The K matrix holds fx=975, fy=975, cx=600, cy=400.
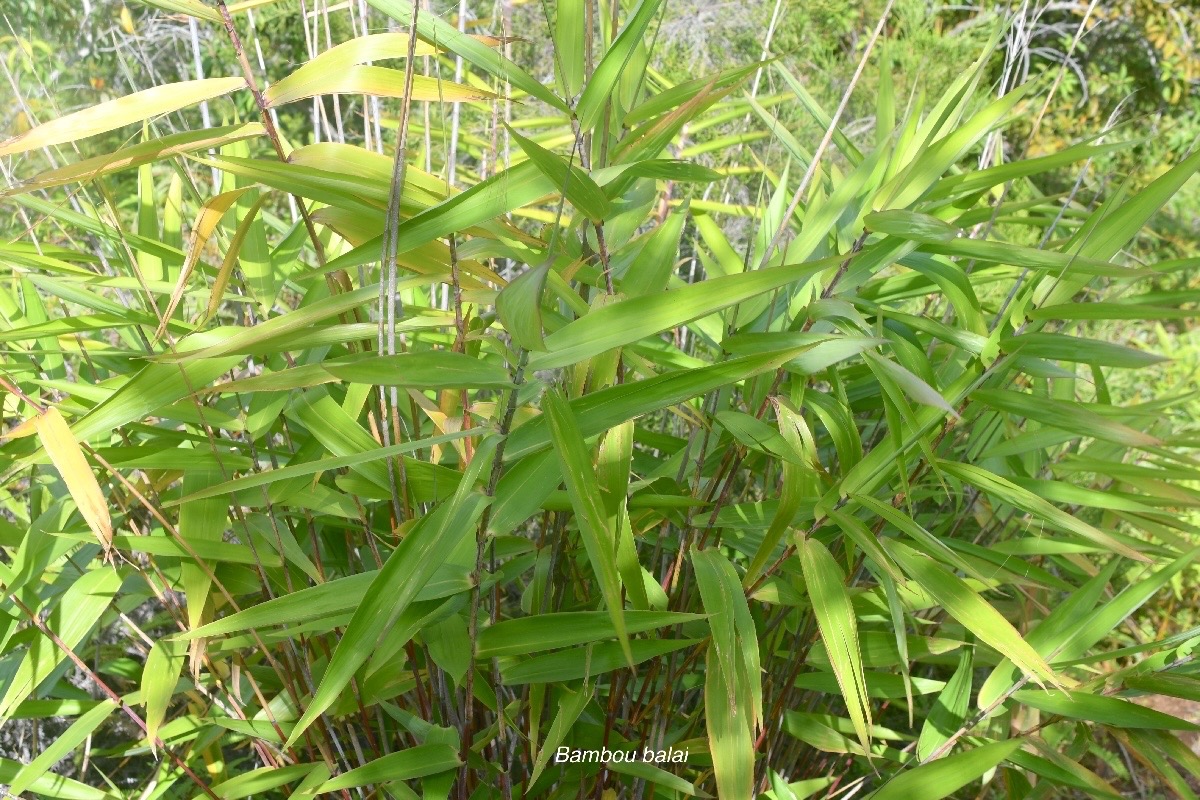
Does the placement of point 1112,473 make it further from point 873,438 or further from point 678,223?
point 678,223

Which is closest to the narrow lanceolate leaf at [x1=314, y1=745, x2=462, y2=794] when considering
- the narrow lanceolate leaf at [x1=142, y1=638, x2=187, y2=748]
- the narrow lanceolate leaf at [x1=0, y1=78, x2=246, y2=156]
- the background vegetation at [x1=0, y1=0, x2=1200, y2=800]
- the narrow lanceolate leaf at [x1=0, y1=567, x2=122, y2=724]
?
the background vegetation at [x1=0, y1=0, x2=1200, y2=800]

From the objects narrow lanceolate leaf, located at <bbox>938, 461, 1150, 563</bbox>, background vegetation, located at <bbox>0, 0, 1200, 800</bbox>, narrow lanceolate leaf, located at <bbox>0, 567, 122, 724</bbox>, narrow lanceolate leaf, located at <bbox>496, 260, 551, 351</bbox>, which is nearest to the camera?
narrow lanceolate leaf, located at <bbox>496, 260, 551, 351</bbox>

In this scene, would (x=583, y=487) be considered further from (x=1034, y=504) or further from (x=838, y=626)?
(x=1034, y=504)

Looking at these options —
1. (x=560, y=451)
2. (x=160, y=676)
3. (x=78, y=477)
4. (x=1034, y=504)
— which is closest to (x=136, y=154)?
(x=78, y=477)

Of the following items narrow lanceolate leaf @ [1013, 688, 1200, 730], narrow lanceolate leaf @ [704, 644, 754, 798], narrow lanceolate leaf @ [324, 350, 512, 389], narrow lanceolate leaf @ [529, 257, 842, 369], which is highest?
narrow lanceolate leaf @ [529, 257, 842, 369]

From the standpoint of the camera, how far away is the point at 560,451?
0.51 m

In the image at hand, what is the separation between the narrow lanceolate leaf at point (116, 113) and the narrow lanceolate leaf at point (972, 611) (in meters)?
0.57

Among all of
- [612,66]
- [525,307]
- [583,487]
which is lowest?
[583,487]

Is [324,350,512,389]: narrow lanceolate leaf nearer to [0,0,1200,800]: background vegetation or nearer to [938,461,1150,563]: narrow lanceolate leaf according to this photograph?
[0,0,1200,800]: background vegetation

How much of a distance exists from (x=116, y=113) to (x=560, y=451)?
14.0 inches

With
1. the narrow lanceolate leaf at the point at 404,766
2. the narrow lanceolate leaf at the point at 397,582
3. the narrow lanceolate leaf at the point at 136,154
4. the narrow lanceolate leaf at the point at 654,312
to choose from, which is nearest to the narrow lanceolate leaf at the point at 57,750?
the narrow lanceolate leaf at the point at 404,766

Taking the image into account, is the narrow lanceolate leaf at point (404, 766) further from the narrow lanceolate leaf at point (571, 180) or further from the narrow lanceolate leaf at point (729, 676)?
the narrow lanceolate leaf at point (571, 180)

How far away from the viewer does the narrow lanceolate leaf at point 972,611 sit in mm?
656

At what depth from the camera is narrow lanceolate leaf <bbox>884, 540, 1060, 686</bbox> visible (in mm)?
656
